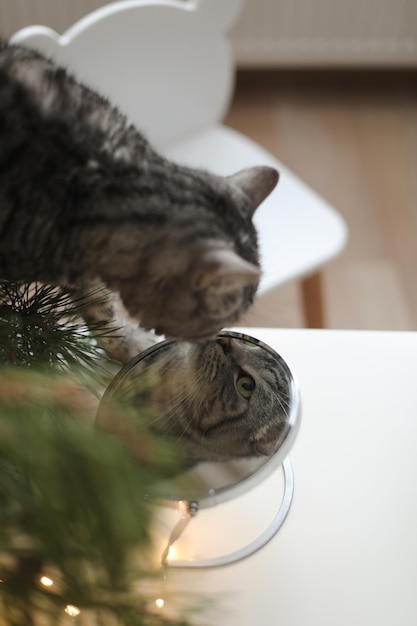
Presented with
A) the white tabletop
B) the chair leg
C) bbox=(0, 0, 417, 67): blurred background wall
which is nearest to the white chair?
the chair leg

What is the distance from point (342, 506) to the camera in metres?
0.61

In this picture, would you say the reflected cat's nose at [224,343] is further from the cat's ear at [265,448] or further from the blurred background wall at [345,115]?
the blurred background wall at [345,115]

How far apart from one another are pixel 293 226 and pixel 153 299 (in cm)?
63

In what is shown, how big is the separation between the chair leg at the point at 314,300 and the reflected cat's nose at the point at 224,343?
2.14 ft

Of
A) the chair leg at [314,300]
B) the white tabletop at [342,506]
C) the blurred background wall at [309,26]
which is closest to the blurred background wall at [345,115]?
the blurred background wall at [309,26]

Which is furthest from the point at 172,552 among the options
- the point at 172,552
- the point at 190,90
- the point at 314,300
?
the point at 190,90

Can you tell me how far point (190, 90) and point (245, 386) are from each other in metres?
0.81

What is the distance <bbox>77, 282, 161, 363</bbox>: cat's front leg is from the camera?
587mm

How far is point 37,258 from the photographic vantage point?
569mm

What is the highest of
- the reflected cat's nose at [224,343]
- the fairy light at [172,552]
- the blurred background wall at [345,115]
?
the blurred background wall at [345,115]

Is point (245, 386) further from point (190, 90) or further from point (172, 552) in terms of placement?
point (190, 90)

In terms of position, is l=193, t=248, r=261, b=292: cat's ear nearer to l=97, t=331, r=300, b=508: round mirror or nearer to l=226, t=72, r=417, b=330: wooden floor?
l=97, t=331, r=300, b=508: round mirror

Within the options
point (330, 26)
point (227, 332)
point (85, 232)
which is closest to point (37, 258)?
point (85, 232)

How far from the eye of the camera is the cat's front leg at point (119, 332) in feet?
1.93
